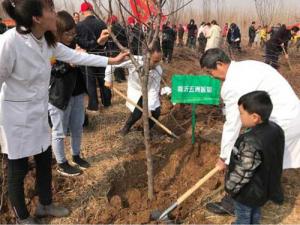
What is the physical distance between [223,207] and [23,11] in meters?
2.12

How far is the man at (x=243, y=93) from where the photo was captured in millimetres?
2672

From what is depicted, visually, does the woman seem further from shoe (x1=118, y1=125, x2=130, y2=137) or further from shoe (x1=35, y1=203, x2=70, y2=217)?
shoe (x1=118, y1=125, x2=130, y2=137)

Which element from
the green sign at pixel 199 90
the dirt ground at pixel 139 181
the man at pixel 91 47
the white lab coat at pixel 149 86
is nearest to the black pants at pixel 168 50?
the man at pixel 91 47

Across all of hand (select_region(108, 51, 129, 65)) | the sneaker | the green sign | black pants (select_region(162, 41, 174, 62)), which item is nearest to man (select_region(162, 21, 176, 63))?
black pants (select_region(162, 41, 174, 62))

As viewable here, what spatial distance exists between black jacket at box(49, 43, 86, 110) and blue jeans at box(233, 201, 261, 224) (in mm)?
1667

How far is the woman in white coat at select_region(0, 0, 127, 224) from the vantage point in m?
2.20

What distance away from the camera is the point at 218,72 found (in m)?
2.76

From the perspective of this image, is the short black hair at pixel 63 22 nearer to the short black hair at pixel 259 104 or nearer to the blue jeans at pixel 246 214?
the short black hair at pixel 259 104

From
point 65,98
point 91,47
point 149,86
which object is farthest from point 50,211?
point 91,47

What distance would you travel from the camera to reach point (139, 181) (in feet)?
11.5

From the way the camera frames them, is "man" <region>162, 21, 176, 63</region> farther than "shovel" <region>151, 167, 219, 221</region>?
Yes

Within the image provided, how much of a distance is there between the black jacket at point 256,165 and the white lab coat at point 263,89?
0.44 m

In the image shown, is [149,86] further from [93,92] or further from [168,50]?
[168,50]

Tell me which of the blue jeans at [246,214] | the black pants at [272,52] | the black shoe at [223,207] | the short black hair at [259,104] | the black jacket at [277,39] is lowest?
the black shoe at [223,207]
